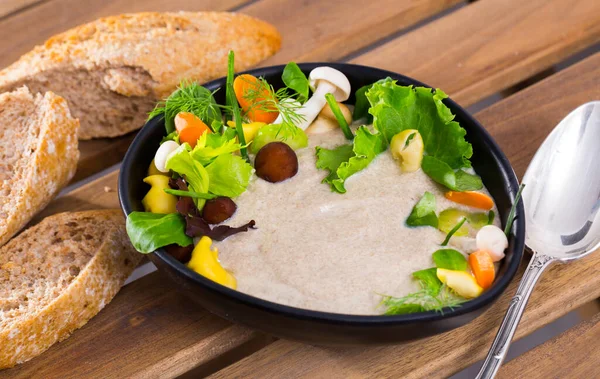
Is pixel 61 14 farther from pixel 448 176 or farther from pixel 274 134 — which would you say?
pixel 448 176

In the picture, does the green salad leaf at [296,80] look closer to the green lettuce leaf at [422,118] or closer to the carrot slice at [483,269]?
the green lettuce leaf at [422,118]

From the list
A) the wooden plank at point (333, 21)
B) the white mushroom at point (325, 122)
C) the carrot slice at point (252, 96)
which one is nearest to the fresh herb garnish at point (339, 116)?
the white mushroom at point (325, 122)

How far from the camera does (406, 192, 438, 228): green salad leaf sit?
5.28ft

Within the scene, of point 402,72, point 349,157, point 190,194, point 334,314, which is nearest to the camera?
point 334,314

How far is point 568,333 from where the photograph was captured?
→ 1705mm

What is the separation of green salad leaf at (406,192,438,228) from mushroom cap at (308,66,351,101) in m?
0.42

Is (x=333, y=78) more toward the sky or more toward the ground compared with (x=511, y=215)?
more toward the sky

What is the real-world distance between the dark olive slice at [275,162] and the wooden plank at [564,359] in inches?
26.9

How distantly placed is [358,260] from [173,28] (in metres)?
1.06

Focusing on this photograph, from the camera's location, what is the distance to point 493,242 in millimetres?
1550

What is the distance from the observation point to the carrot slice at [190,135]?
1.75m

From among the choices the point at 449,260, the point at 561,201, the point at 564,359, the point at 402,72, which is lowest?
the point at 564,359

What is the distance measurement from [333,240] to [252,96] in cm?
47

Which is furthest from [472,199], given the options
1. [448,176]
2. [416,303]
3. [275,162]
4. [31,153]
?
[31,153]
